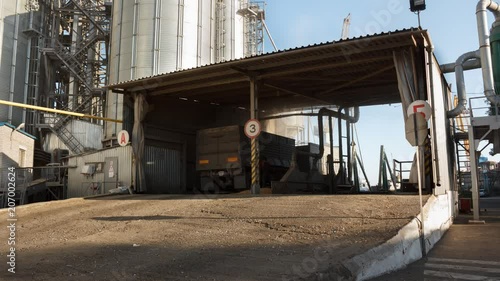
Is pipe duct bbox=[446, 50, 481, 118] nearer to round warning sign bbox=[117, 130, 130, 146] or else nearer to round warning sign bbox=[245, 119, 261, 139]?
round warning sign bbox=[245, 119, 261, 139]

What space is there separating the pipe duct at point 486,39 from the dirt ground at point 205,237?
9.84 meters

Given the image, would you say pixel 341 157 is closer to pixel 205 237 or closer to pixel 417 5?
pixel 417 5

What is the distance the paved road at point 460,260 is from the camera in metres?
6.26

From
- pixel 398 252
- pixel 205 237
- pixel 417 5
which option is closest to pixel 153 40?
pixel 417 5

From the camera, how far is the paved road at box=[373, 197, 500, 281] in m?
6.26

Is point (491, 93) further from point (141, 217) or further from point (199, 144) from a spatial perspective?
point (141, 217)

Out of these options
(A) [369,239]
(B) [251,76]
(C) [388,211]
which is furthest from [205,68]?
(A) [369,239]

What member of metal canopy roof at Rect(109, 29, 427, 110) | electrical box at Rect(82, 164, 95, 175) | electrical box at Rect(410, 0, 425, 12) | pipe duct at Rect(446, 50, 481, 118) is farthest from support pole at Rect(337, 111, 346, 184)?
electrical box at Rect(82, 164, 95, 175)

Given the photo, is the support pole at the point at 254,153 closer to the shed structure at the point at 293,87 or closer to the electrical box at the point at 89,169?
the shed structure at the point at 293,87

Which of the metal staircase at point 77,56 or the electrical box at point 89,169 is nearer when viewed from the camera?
the electrical box at point 89,169

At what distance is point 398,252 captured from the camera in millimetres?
6730

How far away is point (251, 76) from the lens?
1692 cm

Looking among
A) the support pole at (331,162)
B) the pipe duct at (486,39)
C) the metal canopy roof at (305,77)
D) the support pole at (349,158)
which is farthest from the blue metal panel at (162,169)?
the pipe duct at (486,39)

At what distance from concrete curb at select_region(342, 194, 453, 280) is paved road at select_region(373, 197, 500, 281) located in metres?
0.13
